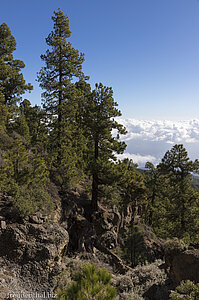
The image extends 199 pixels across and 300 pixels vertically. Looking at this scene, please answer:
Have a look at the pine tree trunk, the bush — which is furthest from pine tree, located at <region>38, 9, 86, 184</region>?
the bush

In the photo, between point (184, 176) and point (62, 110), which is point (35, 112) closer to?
→ point (62, 110)

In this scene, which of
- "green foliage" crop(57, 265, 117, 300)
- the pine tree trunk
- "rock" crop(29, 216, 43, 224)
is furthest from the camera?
the pine tree trunk

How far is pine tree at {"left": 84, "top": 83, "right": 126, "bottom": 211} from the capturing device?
1579cm

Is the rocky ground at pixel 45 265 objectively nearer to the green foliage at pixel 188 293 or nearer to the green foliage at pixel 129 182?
the green foliage at pixel 188 293

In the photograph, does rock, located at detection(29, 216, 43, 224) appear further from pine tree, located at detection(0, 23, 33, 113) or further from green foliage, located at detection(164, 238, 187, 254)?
pine tree, located at detection(0, 23, 33, 113)

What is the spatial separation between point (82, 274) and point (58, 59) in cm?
1770

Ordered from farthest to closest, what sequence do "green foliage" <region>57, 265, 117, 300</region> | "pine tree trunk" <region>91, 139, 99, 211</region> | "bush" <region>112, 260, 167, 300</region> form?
1. "pine tree trunk" <region>91, 139, 99, 211</region>
2. "bush" <region>112, 260, 167, 300</region>
3. "green foliage" <region>57, 265, 117, 300</region>

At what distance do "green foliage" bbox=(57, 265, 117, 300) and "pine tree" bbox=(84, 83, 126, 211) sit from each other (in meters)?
10.2

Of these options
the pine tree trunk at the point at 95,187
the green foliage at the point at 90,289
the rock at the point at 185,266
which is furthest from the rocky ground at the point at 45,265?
the pine tree trunk at the point at 95,187

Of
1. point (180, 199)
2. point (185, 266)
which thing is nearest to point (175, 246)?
point (185, 266)

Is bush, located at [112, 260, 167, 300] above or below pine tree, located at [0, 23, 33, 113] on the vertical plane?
below

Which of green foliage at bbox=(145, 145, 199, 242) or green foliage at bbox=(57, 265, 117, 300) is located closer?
green foliage at bbox=(57, 265, 117, 300)

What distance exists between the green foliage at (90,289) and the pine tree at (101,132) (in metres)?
10.2

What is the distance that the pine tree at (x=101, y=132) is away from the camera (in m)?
15.8
